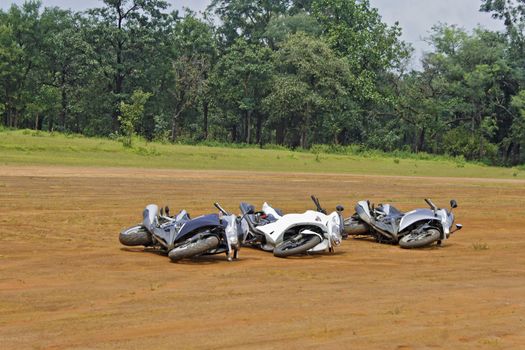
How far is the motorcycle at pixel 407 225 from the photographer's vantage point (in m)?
13.8

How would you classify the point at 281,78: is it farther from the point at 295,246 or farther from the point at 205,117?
the point at 295,246

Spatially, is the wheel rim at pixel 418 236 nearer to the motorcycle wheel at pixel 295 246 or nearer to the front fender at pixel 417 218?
the front fender at pixel 417 218

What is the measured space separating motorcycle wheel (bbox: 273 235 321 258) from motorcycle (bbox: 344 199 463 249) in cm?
231

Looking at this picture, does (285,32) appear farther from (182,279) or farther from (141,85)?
(182,279)

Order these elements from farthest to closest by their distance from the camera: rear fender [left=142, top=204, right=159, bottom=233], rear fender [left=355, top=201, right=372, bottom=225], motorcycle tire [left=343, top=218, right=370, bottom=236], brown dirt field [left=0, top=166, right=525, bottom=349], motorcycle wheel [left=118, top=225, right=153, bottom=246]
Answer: motorcycle tire [left=343, top=218, right=370, bottom=236] → rear fender [left=355, top=201, right=372, bottom=225] → motorcycle wheel [left=118, top=225, right=153, bottom=246] → rear fender [left=142, top=204, right=159, bottom=233] → brown dirt field [left=0, top=166, right=525, bottom=349]

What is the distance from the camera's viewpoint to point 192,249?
36.1 ft

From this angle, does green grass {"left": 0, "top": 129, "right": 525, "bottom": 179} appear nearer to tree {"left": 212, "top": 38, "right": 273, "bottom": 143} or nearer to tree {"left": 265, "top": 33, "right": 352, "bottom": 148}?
tree {"left": 265, "top": 33, "right": 352, "bottom": 148}

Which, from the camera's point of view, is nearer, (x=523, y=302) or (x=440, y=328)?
(x=440, y=328)

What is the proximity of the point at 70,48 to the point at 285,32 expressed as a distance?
19.7 metres

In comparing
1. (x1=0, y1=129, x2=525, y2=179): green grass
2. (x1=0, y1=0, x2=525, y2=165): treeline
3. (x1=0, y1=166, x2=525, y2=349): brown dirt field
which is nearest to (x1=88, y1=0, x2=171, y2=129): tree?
(x1=0, y1=0, x2=525, y2=165): treeline

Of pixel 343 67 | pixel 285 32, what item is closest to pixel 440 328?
pixel 343 67

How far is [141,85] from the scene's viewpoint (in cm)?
6794

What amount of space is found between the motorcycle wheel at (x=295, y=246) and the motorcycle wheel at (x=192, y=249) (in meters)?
1.41

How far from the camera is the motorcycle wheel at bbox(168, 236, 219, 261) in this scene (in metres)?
11.0
